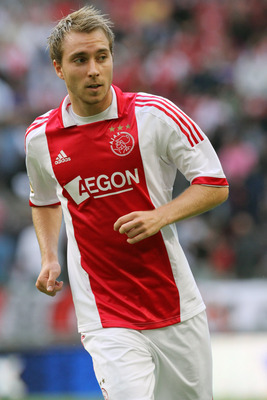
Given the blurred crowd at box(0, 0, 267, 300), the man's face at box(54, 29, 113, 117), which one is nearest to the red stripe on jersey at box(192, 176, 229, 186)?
the man's face at box(54, 29, 113, 117)

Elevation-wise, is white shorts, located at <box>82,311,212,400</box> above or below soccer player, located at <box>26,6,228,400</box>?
below

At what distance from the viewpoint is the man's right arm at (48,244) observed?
415cm

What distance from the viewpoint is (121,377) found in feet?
12.6

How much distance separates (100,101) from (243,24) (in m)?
10.4

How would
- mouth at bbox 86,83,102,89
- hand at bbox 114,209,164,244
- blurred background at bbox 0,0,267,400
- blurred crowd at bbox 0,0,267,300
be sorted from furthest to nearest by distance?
blurred crowd at bbox 0,0,267,300
blurred background at bbox 0,0,267,400
mouth at bbox 86,83,102,89
hand at bbox 114,209,164,244

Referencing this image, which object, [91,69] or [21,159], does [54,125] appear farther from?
[21,159]

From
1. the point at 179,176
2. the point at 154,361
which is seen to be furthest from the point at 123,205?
the point at 179,176

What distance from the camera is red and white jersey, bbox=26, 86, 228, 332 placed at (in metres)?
3.97

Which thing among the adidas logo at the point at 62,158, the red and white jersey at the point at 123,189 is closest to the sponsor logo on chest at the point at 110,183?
the red and white jersey at the point at 123,189

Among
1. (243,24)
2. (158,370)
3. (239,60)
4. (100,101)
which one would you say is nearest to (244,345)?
(158,370)

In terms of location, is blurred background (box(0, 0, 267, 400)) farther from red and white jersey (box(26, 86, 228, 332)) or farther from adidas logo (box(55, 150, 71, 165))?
adidas logo (box(55, 150, 71, 165))

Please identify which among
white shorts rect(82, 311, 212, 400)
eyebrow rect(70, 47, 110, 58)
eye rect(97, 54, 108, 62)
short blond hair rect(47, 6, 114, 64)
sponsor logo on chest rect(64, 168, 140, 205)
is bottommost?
white shorts rect(82, 311, 212, 400)

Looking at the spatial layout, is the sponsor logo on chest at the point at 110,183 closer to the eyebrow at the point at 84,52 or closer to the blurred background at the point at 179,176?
the eyebrow at the point at 84,52

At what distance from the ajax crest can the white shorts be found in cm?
89
